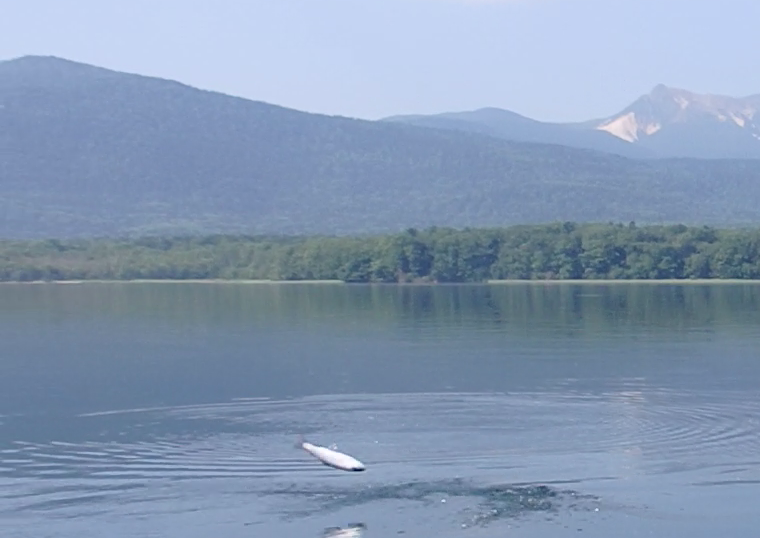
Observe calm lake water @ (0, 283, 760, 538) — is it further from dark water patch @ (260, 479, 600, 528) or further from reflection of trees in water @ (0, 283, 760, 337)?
reflection of trees in water @ (0, 283, 760, 337)

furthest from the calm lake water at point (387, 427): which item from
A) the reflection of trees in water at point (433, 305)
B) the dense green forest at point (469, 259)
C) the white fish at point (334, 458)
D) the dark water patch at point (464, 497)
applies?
the dense green forest at point (469, 259)

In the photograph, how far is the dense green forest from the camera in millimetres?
107000

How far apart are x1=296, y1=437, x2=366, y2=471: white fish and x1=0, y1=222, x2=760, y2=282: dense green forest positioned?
78374mm

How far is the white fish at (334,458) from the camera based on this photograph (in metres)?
28.5

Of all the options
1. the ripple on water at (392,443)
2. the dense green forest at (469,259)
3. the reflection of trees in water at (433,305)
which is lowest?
the ripple on water at (392,443)

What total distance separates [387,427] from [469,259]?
77.4m

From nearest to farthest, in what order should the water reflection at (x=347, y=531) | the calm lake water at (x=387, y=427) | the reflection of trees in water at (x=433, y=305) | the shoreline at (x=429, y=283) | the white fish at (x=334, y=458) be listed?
the water reflection at (x=347, y=531) < the calm lake water at (x=387, y=427) < the white fish at (x=334, y=458) < the reflection of trees in water at (x=433, y=305) < the shoreline at (x=429, y=283)

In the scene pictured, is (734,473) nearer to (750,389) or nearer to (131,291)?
(750,389)

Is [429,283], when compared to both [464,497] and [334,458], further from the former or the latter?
[464,497]

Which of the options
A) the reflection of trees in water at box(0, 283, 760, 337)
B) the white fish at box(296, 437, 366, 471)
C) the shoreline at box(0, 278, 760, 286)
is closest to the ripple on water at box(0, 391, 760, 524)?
the white fish at box(296, 437, 366, 471)

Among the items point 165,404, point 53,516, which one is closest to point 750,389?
point 165,404

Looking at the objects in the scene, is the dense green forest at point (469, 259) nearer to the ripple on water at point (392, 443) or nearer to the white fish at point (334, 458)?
the ripple on water at point (392, 443)

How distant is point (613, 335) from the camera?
2280 inches

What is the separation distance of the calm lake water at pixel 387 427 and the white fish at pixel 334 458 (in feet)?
0.85
